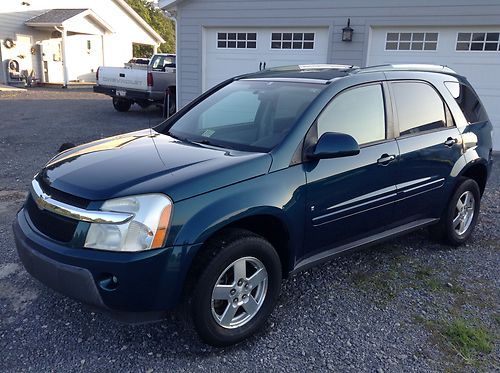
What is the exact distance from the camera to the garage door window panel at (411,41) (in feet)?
31.0

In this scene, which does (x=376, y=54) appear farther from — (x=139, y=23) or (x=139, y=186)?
(x=139, y=23)

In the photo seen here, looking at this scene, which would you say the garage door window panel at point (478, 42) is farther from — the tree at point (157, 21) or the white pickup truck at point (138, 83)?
the tree at point (157, 21)

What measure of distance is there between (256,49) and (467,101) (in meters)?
6.94

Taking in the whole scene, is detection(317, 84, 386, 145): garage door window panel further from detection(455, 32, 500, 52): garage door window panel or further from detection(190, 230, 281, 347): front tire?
detection(455, 32, 500, 52): garage door window panel

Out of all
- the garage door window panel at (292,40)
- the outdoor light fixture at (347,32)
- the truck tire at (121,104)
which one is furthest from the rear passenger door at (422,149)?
the truck tire at (121,104)

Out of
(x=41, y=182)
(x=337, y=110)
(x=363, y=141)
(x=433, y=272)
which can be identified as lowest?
(x=433, y=272)

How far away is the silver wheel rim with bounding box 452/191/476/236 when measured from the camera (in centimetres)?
459

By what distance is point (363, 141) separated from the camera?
3.56m

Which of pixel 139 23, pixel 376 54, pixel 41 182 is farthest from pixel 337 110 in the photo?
pixel 139 23

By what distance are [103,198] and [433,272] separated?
2.97m

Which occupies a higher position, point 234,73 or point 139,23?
point 139,23

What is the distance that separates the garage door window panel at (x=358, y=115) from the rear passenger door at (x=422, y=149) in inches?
7.7

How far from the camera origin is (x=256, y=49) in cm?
1080

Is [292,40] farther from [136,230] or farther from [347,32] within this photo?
[136,230]
